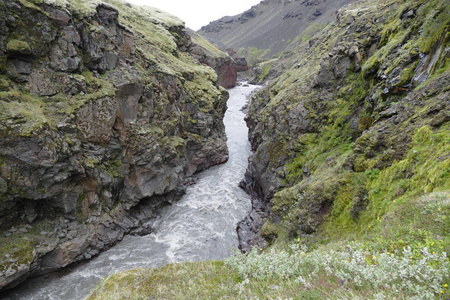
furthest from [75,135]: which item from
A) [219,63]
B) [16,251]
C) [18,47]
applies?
[219,63]

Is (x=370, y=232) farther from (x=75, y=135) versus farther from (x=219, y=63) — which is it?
(x=219, y=63)

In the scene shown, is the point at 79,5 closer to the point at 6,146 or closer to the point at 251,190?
the point at 6,146

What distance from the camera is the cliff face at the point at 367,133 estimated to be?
9.75m

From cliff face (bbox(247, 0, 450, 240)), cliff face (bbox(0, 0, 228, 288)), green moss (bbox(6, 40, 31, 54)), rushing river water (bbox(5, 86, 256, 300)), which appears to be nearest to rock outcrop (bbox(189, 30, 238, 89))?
cliff face (bbox(0, 0, 228, 288))

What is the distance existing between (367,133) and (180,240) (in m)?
17.6

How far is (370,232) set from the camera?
8.41 m

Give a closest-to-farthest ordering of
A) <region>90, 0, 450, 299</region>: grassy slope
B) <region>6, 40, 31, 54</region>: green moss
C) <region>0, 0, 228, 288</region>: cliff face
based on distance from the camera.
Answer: <region>90, 0, 450, 299</region>: grassy slope < <region>0, 0, 228, 288</region>: cliff face < <region>6, 40, 31, 54</region>: green moss

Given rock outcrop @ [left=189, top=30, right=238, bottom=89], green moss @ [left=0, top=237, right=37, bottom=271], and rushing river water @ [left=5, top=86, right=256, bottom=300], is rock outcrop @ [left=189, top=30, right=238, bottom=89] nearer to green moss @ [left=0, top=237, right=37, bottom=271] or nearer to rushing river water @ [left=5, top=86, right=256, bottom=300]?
rushing river water @ [left=5, top=86, right=256, bottom=300]

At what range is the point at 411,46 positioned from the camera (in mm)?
15234

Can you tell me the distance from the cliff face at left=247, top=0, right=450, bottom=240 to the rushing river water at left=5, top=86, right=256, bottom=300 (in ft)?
17.3

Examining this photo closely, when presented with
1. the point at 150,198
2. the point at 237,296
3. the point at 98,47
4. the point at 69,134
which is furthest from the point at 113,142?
the point at 237,296

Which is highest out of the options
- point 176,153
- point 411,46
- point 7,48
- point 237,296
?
point 411,46

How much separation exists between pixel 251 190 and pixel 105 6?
25618mm

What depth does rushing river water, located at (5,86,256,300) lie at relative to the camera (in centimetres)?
1755
